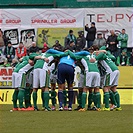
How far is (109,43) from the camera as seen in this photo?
30625mm

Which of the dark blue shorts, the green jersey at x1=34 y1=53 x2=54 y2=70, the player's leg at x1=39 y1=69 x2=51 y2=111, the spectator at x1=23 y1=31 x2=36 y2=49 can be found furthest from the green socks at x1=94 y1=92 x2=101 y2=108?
the spectator at x1=23 y1=31 x2=36 y2=49

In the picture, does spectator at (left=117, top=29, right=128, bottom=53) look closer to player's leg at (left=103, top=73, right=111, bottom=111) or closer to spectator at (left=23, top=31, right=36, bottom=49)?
spectator at (left=23, top=31, right=36, bottom=49)

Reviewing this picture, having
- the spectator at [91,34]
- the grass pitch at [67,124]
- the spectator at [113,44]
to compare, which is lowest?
the grass pitch at [67,124]

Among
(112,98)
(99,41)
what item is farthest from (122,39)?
(112,98)

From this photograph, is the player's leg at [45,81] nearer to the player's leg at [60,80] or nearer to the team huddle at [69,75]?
the team huddle at [69,75]

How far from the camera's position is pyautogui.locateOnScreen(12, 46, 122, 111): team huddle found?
18625 mm

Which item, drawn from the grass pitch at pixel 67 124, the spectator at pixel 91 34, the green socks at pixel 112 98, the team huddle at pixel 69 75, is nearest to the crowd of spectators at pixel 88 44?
the spectator at pixel 91 34

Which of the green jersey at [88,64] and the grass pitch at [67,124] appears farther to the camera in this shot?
the green jersey at [88,64]

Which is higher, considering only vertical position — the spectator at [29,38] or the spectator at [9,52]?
the spectator at [29,38]

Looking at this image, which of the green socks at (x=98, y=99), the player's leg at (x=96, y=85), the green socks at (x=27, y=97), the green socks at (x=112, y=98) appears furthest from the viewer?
the green socks at (x=27, y=97)

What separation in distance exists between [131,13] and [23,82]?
1578 cm

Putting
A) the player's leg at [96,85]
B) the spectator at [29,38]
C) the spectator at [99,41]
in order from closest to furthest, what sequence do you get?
the player's leg at [96,85], the spectator at [99,41], the spectator at [29,38]

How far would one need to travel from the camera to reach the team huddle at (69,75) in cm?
1862

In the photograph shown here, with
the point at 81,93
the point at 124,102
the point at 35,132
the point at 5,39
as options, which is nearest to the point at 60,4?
the point at 5,39
